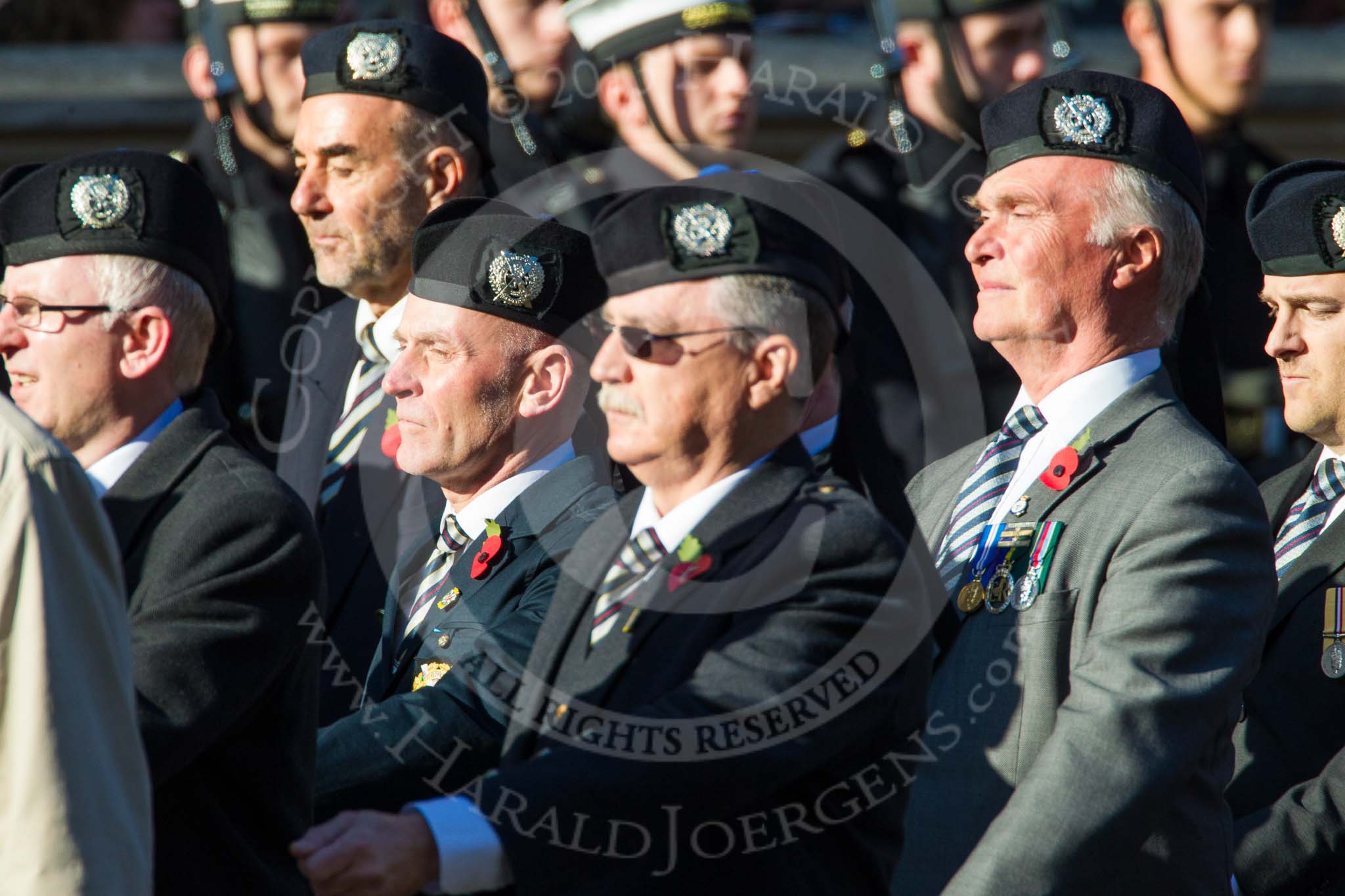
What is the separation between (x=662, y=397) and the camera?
125 inches

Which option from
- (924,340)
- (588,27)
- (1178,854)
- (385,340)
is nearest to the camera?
(1178,854)

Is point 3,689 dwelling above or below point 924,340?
above

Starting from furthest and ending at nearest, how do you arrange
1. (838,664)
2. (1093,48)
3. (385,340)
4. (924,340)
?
(1093,48) → (924,340) → (385,340) → (838,664)

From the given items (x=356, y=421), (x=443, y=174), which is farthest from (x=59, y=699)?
(x=443, y=174)

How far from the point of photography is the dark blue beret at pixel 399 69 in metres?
5.06

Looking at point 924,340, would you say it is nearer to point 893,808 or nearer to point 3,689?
point 893,808

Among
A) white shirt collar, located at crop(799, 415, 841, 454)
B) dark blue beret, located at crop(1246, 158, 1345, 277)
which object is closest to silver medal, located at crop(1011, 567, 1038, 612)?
white shirt collar, located at crop(799, 415, 841, 454)

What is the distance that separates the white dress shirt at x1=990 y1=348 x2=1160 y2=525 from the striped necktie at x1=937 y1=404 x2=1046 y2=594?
0.10 ft

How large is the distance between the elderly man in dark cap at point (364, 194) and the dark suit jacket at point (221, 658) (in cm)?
133

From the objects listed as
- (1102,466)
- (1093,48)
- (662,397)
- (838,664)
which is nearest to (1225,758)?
(1102,466)

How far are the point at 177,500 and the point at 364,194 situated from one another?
1745mm

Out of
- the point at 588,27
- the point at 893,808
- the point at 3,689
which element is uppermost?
the point at 588,27

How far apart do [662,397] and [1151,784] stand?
1.01 meters

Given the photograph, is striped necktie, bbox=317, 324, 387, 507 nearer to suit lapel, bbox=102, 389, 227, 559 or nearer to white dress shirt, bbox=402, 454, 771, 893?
suit lapel, bbox=102, 389, 227, 559
